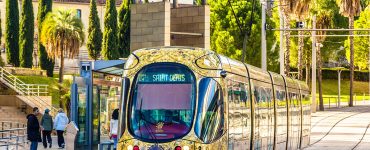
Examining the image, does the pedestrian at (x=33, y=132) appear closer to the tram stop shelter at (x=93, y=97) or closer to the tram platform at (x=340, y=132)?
the tram stop shelter at (x=93, y=97)

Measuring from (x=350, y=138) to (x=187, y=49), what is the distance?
89.6 ft

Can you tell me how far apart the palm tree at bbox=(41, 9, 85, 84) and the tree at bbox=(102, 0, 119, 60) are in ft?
28.7

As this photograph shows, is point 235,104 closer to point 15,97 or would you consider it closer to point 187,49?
point 187,49

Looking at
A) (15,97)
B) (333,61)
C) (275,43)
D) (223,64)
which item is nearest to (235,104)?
(223,64)

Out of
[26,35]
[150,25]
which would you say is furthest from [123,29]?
[150,25]

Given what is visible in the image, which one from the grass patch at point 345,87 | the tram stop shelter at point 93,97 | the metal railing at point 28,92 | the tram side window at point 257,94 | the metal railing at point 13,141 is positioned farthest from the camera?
the grass patch at point 345,87

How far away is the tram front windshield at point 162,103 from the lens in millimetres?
19297

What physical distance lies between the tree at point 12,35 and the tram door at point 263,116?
57.0 meters

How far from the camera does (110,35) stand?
85625mm

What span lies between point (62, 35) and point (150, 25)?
127ft

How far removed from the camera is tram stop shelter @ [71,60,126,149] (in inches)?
1000

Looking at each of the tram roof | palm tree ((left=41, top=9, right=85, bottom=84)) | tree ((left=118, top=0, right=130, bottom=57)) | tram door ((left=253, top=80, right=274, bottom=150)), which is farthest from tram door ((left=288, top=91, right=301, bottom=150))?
tree ((left=118, top=0, right=130, bottom=57))

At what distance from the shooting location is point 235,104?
21.4 metres

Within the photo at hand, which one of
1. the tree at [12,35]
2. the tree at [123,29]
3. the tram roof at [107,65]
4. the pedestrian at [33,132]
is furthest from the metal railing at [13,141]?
the tree at [123,29]
